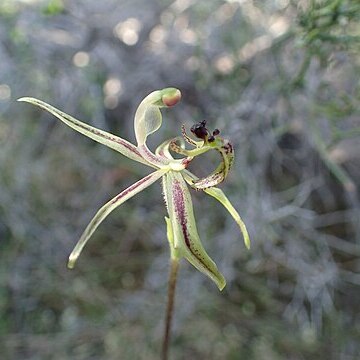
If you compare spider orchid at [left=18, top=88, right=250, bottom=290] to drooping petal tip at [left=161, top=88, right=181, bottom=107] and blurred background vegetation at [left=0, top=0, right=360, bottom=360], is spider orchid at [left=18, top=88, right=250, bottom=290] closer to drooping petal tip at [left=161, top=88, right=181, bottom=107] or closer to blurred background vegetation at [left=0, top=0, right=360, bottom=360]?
drooping petal tip at [left=161, top=88, right=181, bottom=107]

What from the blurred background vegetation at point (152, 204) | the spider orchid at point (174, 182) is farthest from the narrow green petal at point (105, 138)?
the blurred background vegetation at point (152, 204)

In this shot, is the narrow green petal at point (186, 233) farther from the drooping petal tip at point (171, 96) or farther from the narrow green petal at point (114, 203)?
the drooping petal tip at point (171, 96)

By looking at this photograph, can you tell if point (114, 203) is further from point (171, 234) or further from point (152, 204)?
point (152, 204)

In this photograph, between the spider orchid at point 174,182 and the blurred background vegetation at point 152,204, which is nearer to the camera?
the spider orchid at point 174,182

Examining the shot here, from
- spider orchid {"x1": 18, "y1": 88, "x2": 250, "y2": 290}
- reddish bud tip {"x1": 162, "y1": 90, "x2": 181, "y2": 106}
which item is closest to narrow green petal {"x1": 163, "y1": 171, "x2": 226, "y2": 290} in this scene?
spider orchid {"x1": 18, "y1": 88, "x2": 250, "y2": 290}

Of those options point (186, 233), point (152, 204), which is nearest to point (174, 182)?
point (186, 233)

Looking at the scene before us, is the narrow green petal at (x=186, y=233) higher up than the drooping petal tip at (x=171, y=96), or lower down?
lower down

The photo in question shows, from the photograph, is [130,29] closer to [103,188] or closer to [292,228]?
[103,188]

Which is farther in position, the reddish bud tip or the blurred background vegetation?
the blurred background vegetation
